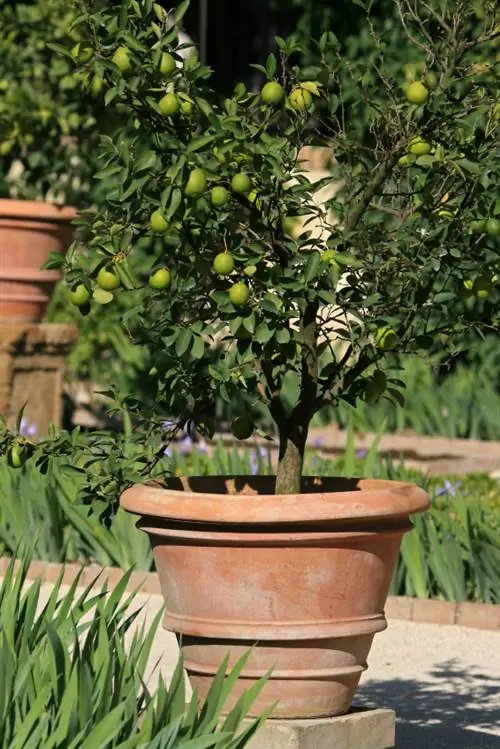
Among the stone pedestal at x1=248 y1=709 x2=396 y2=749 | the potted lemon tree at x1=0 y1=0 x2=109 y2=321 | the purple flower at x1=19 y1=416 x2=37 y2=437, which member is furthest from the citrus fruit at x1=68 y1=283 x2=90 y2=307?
the potted lemon tree at x1=0 y1=0 x2=109 y2=321

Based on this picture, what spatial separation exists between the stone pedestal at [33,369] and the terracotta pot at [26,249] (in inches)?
4.5

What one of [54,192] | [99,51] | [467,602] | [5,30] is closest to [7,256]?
[54,192]

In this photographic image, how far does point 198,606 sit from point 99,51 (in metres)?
1.17

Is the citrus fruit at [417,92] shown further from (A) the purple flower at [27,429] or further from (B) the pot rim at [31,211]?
(B) the pot rim at [31,211]

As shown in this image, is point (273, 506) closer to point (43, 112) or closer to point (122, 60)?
point (122, 60)

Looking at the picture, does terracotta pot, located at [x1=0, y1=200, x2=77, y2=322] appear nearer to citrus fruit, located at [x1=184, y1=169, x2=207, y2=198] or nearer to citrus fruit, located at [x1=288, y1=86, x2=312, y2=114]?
citrus fruit, located at [x1=288, y1=86, x2=312, y2=114]

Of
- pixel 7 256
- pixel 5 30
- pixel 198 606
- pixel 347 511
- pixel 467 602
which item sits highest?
pixel 5 30

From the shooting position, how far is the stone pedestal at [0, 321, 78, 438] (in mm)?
7797

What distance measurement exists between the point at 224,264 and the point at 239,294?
7cm

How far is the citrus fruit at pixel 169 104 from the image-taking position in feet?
10.4

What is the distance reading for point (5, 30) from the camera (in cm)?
881

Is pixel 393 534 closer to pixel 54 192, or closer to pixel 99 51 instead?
pixel 99 51

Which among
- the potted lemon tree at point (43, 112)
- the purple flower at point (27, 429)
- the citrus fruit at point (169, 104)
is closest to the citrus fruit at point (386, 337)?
the citrus fruit at point (169, 104)

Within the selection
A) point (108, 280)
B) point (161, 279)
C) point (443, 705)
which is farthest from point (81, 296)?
point (443, 705)
